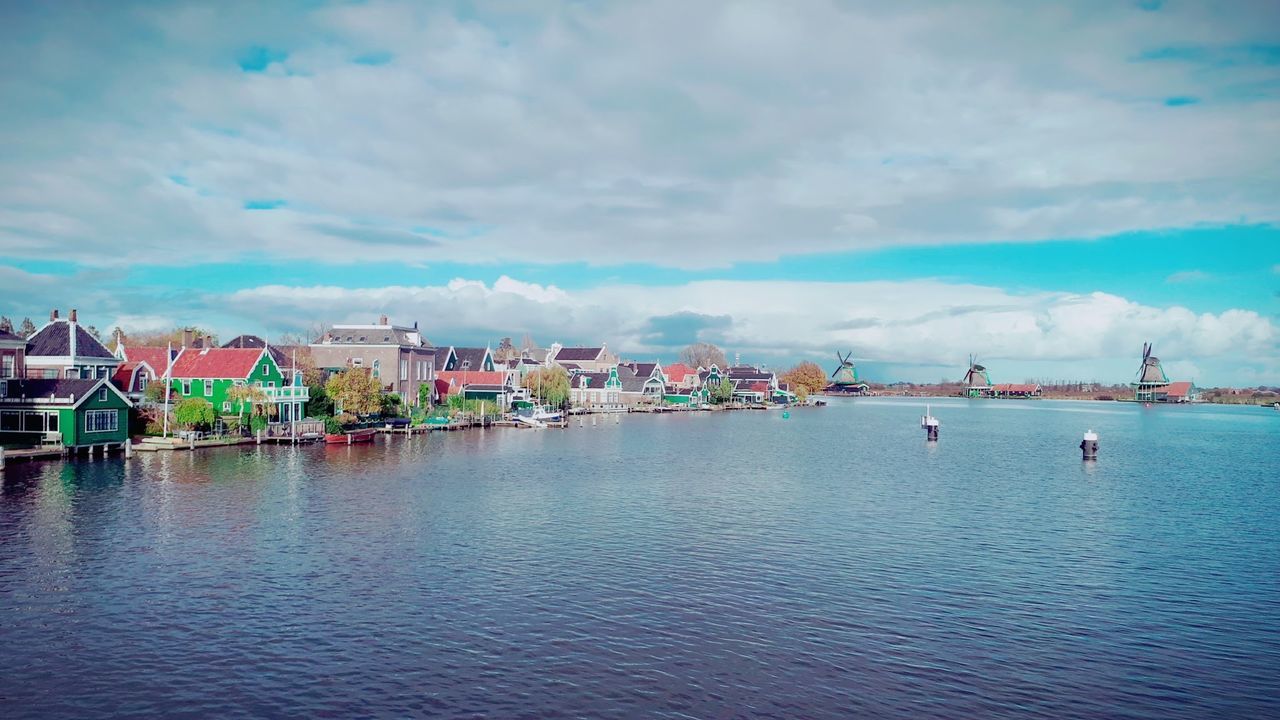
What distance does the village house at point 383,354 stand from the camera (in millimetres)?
84438

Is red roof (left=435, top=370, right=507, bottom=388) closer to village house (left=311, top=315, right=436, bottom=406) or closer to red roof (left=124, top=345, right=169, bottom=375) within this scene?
village house (left=311, top=315, right=436, bottom=406)

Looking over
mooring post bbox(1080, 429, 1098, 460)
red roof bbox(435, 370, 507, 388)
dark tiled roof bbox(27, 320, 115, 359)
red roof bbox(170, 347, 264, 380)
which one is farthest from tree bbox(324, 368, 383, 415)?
mooring post bbox(1080, 429, 1098, 460)

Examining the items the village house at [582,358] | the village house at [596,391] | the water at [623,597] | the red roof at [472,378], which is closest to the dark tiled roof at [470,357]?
the red roof at [472,378]

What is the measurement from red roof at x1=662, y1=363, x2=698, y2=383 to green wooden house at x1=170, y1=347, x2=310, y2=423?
101 meters

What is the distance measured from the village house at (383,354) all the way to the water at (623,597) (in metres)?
39.1

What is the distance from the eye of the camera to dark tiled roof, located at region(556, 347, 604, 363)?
489 ft

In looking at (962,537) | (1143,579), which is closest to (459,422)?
(962,537)

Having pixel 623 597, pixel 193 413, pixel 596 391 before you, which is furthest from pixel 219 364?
pixel 596 391

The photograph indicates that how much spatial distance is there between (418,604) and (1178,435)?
322 ft

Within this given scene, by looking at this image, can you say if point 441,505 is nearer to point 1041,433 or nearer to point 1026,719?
point 1026,719

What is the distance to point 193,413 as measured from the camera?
59.4 m

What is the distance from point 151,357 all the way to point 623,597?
6277 cm

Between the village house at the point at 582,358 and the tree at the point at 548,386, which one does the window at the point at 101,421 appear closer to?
the tree at the point at 548,386

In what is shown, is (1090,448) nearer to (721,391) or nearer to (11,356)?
(11,356)
